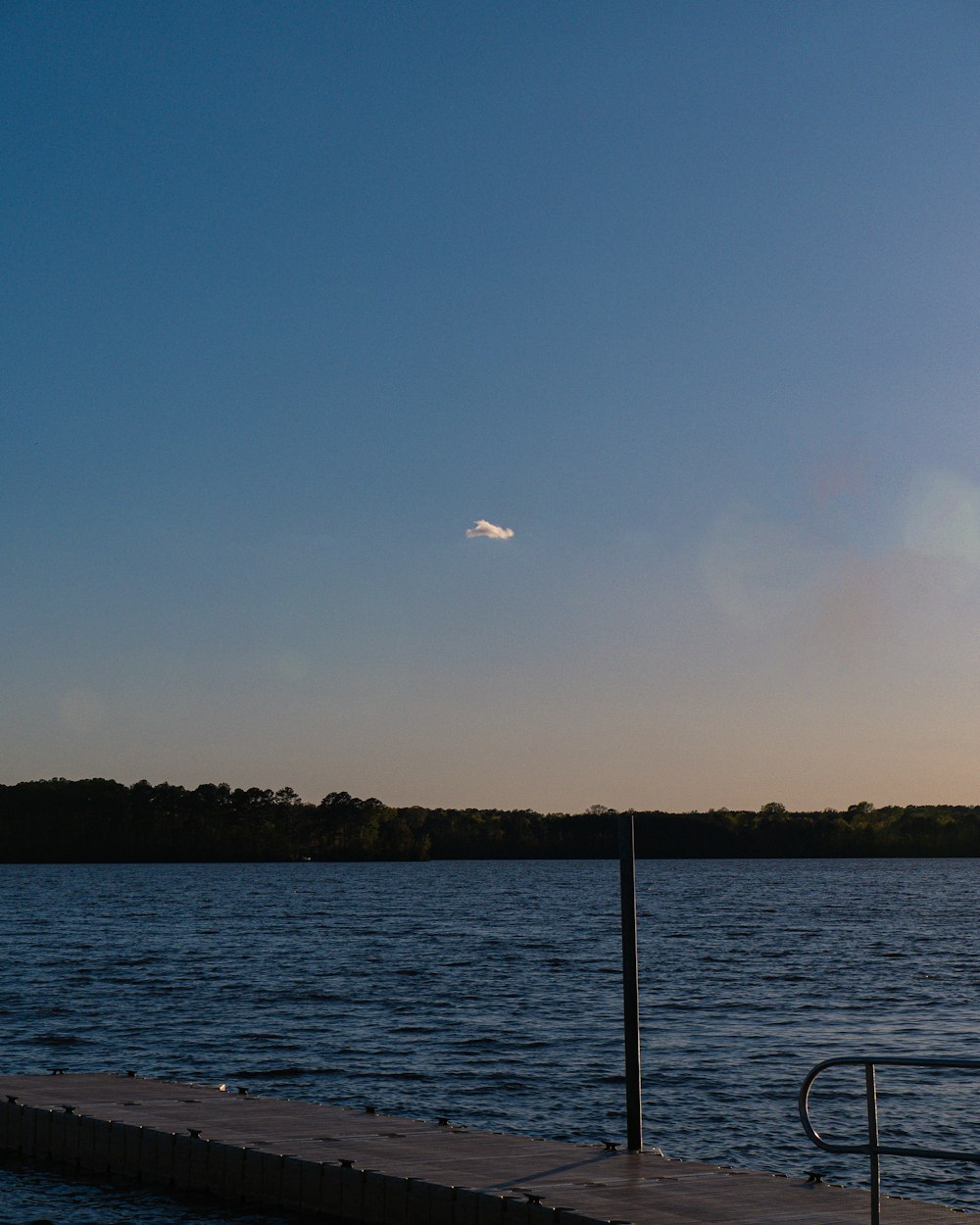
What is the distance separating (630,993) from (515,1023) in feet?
69.2

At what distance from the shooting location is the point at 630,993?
533 inches

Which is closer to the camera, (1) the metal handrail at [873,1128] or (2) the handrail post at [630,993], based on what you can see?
(1) the metal handrail at [873,1128]

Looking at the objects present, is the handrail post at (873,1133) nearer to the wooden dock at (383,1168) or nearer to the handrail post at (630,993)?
the wooden dock at (383,1168)

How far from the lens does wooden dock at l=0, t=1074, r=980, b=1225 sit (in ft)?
35.8

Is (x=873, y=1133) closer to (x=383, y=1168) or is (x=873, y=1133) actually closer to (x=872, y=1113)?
(x=872, y=1113)

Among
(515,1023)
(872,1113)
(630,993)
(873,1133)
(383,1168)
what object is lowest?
(515,1023)

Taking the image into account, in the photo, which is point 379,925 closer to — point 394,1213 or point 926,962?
point 926,962

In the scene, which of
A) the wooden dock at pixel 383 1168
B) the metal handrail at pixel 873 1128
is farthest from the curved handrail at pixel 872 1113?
the wooden dock at pixel 383 1168

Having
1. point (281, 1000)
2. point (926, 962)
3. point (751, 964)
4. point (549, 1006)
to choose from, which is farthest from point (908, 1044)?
point (926, 962)

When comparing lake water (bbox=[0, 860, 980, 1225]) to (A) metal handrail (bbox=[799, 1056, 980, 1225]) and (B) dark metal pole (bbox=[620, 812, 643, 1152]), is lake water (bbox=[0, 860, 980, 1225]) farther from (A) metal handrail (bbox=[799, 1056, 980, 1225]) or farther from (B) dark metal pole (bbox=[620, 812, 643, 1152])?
(A) metal handrail (bbox=[799, 1056, 980, 1225])

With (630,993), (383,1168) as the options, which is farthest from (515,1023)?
(383,1168)

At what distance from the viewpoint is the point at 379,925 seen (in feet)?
263

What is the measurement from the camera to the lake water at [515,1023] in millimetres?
20719

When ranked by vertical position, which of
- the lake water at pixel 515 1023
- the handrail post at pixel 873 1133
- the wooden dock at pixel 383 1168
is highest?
the handrail post at pixel 873 1133
